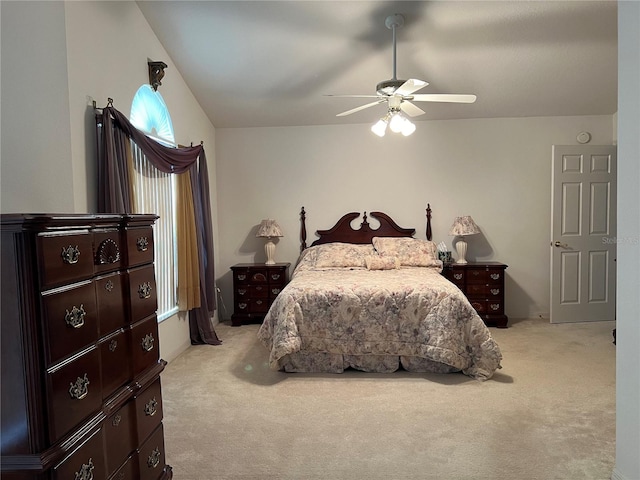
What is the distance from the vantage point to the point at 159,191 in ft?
12.7

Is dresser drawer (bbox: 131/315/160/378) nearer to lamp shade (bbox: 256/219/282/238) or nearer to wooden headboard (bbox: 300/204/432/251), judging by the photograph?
lamp shade (bbox: 256/219/282/238)

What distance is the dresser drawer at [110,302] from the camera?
1532 millimetres

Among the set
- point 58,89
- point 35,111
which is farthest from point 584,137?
point 35,111

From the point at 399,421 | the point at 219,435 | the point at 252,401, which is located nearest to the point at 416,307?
the point at 399,421

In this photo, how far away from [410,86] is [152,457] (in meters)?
2.60

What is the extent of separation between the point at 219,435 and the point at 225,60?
127 inches

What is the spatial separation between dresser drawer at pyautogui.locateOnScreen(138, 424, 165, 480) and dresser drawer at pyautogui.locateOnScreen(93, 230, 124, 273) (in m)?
0.79

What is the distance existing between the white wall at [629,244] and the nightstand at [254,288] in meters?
3.60

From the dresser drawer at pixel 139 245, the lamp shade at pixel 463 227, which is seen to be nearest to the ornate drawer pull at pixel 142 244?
the dresser drawer at pixel 139 245

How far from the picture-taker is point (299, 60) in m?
4.14

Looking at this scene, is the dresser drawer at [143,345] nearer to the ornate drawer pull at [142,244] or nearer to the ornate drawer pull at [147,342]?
the ornate drawer pull at [147,342]

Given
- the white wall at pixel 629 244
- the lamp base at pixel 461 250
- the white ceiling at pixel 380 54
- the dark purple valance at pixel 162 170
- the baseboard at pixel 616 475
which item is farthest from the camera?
the lamp base at pixel 461 250

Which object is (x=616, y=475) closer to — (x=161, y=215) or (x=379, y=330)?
(x=379, y=330)

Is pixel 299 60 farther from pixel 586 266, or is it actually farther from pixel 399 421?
pixel 586 266
